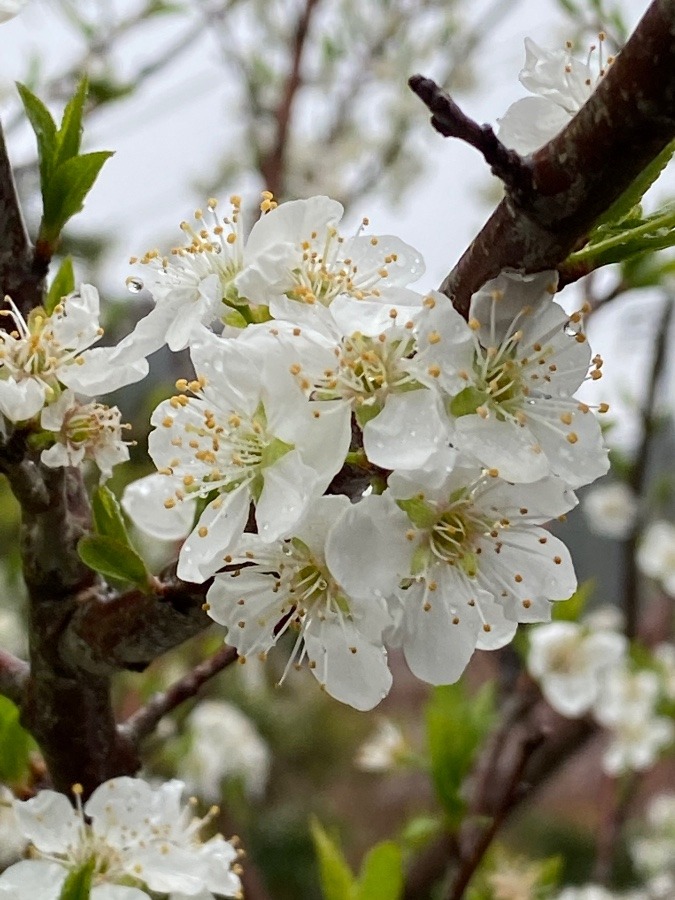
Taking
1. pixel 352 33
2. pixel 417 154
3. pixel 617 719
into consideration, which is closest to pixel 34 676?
pixel 617 719

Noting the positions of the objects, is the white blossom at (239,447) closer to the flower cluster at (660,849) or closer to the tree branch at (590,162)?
the tree branch at (590,162)

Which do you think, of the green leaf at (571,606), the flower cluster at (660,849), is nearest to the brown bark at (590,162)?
the green leaf at (571,606)

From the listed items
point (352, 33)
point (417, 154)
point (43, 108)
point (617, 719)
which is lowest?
point (617, 719)

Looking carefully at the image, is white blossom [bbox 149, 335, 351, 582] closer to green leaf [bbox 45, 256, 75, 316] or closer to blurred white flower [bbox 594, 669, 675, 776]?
green leaf [bbox 45, 256, 75, 316]

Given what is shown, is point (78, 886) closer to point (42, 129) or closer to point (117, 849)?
point (117, 849)

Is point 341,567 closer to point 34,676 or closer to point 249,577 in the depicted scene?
point 249,577

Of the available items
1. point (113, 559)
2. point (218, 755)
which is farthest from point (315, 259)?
point (218, 755)

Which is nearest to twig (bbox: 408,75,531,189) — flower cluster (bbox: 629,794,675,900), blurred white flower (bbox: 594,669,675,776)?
blurred white flower (bbox: 594,669,675,776)
